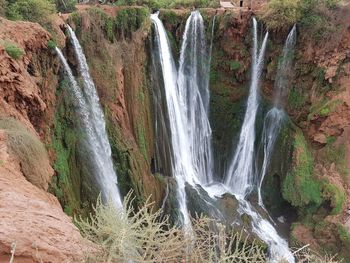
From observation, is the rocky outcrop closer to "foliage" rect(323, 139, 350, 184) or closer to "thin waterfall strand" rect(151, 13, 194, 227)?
"thin waterfall strand" rect(151, 13, 194, 227)

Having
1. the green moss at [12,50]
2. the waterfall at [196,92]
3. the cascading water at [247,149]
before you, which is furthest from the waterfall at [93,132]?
the cascading water at [247,149]

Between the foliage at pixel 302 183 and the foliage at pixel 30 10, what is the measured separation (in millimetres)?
10371

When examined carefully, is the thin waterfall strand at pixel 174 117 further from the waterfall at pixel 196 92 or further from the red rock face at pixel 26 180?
the red rock face at pixel 26 180

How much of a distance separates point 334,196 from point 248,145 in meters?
4.10

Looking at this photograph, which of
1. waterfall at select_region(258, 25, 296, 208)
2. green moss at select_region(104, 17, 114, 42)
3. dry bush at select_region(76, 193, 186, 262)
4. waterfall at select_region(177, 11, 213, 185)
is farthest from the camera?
waterfall at select_region(177, 11, 213, 185)

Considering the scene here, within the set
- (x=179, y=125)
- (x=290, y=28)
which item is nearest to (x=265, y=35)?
(x=290, y=28)

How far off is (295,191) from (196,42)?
7749 millimetres

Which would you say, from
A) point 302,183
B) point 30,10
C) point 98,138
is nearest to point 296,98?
point 302,183

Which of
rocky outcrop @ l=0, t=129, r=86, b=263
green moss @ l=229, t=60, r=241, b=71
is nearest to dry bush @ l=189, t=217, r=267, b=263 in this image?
rocky outcrop @ l=0, t=129, r=86, b=263

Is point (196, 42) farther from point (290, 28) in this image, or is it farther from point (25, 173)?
point (25, 173)

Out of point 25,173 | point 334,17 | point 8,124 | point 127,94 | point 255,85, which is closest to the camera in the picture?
point 25,173

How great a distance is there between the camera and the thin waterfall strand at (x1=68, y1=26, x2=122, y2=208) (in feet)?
35.5

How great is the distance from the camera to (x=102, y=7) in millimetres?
13914

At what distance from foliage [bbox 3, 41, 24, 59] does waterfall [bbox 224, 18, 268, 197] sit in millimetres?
10211
